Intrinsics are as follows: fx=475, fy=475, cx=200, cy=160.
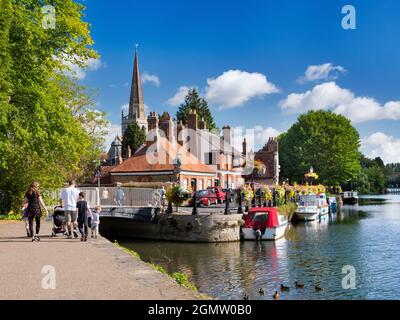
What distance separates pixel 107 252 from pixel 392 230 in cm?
2520

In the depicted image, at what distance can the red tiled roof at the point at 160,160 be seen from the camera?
159ft

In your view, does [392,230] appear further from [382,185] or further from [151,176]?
[382,185]

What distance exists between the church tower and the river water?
95.3 metres

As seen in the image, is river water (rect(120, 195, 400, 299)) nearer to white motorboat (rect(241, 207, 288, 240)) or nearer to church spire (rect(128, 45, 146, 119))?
white motorboat (rect(241, 207, 288, 240))

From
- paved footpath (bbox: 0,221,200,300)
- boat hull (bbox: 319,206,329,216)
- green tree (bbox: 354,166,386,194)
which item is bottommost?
boat hull (bbox: 319,206,329,216)

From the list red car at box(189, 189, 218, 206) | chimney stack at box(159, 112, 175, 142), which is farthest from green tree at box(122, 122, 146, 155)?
red car at box(189, 189, 218, 206)

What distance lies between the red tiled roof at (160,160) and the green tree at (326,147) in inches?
1176

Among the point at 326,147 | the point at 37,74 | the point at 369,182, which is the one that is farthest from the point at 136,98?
the point at 37,74

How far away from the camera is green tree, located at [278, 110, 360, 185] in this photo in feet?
248

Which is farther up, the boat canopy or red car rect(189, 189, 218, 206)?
red car rect(189, 189, 218, 206)

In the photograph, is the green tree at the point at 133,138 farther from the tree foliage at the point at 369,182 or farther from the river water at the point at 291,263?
the tree foliage at the point at 369,182

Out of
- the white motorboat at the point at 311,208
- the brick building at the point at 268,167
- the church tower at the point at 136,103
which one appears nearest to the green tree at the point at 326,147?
the brick building at the point at 268,167

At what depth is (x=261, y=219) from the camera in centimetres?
2891
